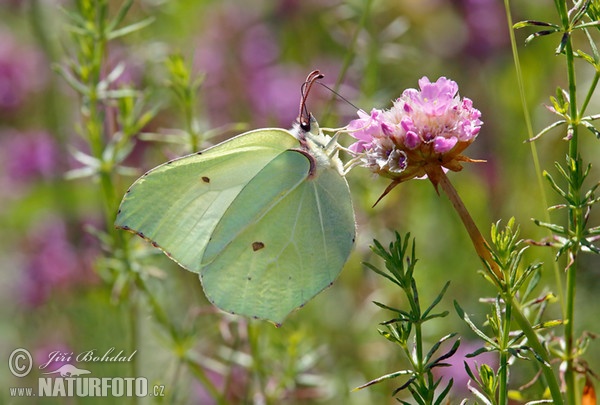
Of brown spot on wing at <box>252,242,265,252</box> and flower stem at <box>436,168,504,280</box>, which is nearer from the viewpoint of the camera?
flower stem at <box>436,168,504,280</box>

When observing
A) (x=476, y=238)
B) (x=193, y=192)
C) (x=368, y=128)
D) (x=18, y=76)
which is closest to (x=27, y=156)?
(x=18, y=76)

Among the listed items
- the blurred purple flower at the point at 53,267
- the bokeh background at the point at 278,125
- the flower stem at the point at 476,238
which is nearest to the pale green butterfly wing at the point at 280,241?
the bokeh background at the point at 278,125

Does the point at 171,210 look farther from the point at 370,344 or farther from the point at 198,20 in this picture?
the point at 198,20

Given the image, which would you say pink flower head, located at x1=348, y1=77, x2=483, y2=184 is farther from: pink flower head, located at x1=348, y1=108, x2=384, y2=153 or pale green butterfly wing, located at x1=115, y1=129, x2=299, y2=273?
pale green butterfly wing, located at x1=115, y1=129, x2=299, y2=273

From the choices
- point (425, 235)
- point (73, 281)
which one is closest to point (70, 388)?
point (73, 281)

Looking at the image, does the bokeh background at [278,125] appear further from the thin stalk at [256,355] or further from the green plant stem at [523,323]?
the green plant stem at [523,323]

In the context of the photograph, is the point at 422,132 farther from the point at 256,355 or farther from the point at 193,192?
the point at 256,355

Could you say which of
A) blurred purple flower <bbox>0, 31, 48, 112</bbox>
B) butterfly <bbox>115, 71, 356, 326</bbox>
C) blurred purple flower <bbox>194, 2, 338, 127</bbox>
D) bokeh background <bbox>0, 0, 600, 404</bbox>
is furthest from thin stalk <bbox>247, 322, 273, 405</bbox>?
blurred purple flower <bbox>0, 31, 48, 112</bbox>
